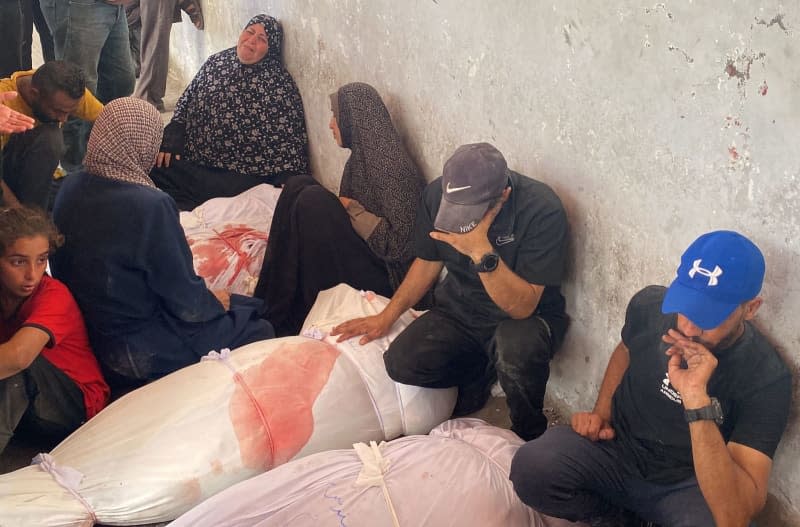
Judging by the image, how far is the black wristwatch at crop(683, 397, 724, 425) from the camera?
1.61 metres

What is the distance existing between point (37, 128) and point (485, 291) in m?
1.95

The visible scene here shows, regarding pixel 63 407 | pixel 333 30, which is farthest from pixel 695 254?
pixel 333 30

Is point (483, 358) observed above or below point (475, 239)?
below

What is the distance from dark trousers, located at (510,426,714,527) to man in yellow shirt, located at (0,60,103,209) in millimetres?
2261

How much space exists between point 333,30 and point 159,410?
2122mm

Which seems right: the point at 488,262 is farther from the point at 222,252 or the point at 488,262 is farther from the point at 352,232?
the point at 222,252

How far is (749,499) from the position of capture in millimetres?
1629

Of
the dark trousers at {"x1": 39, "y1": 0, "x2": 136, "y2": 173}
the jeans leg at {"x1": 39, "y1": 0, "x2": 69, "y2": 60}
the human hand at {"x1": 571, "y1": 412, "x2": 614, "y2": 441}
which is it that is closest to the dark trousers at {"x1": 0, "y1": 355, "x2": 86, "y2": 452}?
the human hand at {"x1": 571, "y1": 412, "x2": 614, "y2": 441}

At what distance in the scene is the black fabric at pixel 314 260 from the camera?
117 inches

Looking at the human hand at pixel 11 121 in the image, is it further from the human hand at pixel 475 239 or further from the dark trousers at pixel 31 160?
the human hand at pixel 475 239

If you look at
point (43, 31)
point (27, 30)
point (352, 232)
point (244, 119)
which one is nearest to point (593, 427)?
point (352, 232)

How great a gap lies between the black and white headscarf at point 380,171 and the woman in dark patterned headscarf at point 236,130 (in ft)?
2.99

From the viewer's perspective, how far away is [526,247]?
88.4 inches

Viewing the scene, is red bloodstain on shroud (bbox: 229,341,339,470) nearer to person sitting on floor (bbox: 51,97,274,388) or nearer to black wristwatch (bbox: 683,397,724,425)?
person sitting on floor (bbox: 51,97,274,388)
